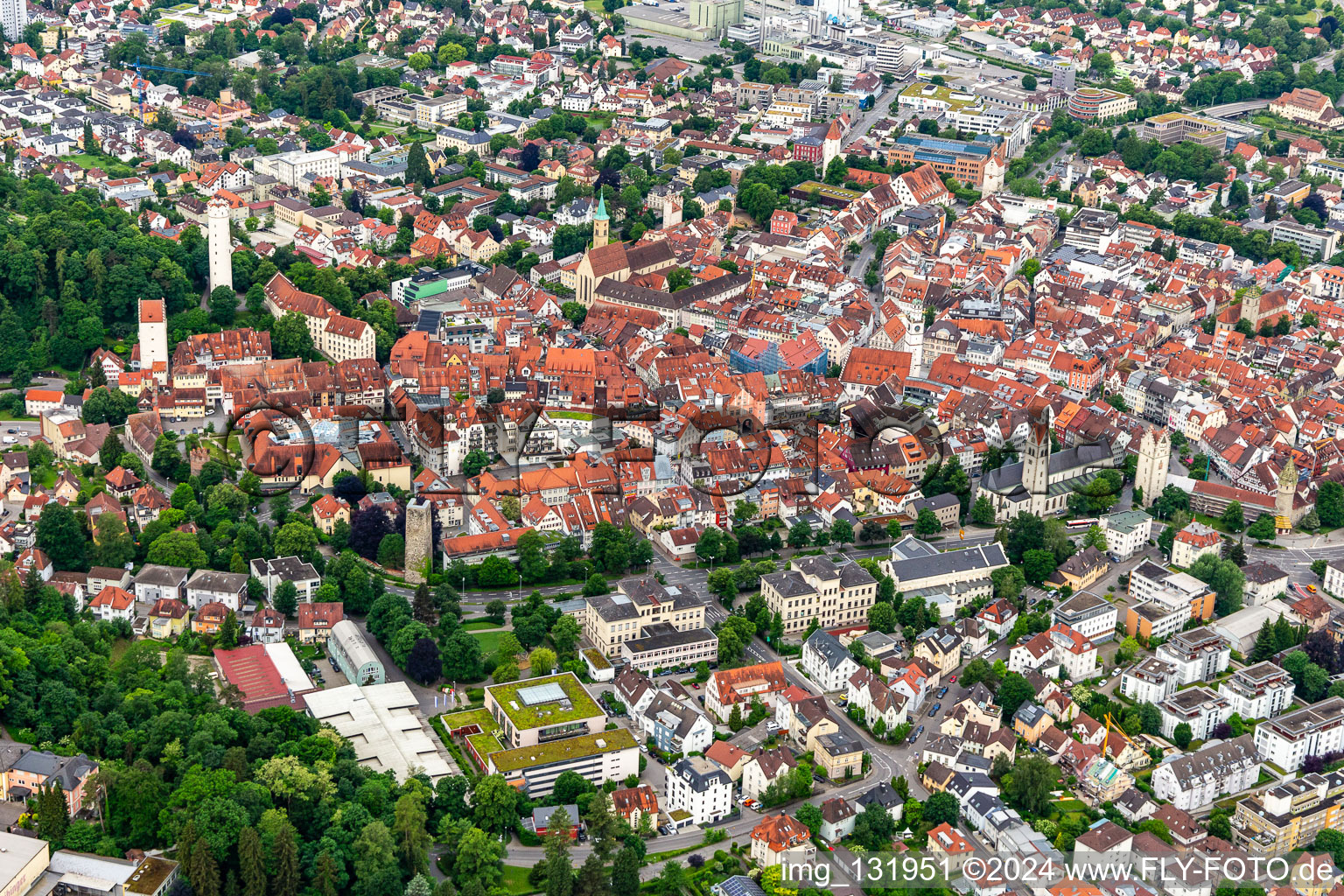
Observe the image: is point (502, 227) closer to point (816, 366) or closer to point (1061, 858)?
point (816, 366)

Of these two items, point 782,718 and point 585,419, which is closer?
point 782,718

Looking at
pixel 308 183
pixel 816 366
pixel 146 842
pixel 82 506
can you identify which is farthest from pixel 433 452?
pixel 308 183

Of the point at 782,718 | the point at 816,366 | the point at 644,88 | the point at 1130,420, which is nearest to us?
the point at 782,718

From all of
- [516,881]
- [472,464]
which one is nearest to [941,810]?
[516,881]

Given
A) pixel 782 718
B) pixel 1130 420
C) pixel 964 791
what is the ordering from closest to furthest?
1. pixel 964 791
2. pixel 782 718
3. pixel 1130 420

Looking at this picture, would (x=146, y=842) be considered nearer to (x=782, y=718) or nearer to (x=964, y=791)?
(x=782, y=718)

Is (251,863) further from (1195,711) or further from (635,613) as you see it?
(1195,711)

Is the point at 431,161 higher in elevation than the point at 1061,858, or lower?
higher
